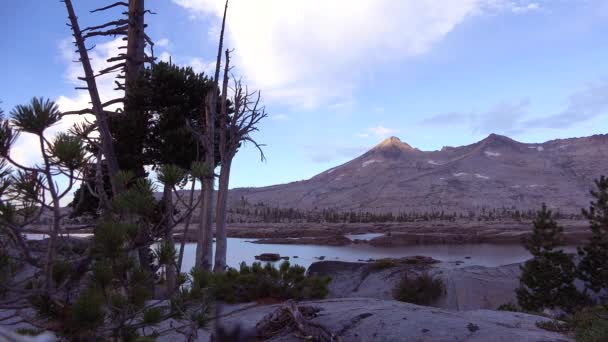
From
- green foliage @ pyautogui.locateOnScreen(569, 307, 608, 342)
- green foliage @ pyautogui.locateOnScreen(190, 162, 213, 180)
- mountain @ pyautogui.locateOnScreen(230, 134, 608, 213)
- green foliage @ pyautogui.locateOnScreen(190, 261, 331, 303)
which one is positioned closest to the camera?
green foliage @ pyautogui.locateOnScreen(190, 162, 213, 180)

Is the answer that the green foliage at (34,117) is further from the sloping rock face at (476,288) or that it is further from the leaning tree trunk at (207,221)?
the sloping rock face at (476,288)

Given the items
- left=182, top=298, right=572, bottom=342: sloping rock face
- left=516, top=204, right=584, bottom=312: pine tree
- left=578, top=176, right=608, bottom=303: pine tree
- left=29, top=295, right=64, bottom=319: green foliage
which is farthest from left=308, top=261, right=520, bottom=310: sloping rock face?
left=29, top=295, right=64, bottom=319: green foliage

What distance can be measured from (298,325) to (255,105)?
9.21 meters

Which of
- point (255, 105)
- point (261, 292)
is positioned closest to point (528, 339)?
point (261, 292)

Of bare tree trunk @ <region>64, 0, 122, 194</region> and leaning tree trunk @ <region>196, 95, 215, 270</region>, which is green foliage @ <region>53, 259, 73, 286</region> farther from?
leaning tree trunk @ <region>196, 95, 215, 270</region>

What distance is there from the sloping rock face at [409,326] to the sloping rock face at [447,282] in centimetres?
709

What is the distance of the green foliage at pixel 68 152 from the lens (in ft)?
10.9

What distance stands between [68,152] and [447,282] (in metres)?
14.9

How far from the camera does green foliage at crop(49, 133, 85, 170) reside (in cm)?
332

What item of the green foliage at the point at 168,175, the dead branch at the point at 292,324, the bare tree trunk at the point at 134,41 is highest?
the bare tree trunk at the point at 134,41

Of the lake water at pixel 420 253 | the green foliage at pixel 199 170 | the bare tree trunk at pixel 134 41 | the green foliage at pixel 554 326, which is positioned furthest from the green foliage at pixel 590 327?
the lake water at pixel 420 253

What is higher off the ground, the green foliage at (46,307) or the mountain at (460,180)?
the mountain at (460,180)

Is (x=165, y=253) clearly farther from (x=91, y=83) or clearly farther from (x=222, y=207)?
(x=222, y=207)

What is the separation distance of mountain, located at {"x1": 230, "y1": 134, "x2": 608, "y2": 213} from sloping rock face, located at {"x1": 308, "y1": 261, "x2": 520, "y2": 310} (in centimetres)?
8748
